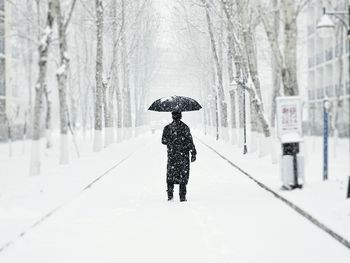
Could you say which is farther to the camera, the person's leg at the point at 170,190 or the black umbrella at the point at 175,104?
the black umbrella at the point at 175,104

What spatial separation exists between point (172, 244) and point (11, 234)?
2.23 m

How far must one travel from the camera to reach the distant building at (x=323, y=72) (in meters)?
42.9

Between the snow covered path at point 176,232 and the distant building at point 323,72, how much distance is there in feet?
104

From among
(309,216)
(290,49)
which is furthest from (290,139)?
(309,216)

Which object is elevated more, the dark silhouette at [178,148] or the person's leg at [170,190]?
the dark silhouette at [178,148]

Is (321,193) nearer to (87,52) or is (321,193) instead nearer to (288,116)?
(288,116)

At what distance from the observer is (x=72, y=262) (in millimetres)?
6164

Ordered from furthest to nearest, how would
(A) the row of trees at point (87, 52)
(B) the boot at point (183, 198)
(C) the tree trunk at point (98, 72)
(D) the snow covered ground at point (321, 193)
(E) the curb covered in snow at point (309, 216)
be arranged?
1. (C) the tree trunk at point (98, 72)
2. (A) the row of trees at point (87, 52)
3. (B) the boot at point (183, 198)
4. (D) the snow covered ground at point (321, 193)
5. (E) the curb covered in snow at point (309, 216)

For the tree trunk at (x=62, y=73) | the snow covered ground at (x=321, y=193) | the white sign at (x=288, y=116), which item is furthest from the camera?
the tree trunk at (x=62, y=73)

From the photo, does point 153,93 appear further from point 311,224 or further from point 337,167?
point 311,224

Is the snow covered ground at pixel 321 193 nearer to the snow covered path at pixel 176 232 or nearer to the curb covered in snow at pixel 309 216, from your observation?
the curb covered in snow at pixel 309 216

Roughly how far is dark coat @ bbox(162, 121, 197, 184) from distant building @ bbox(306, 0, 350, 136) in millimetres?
31364

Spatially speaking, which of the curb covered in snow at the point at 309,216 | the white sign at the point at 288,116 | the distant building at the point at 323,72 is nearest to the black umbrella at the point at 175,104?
the white sign at the point at 288,116

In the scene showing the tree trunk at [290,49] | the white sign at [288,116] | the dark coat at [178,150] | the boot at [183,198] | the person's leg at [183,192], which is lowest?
the boot at [183,198]
